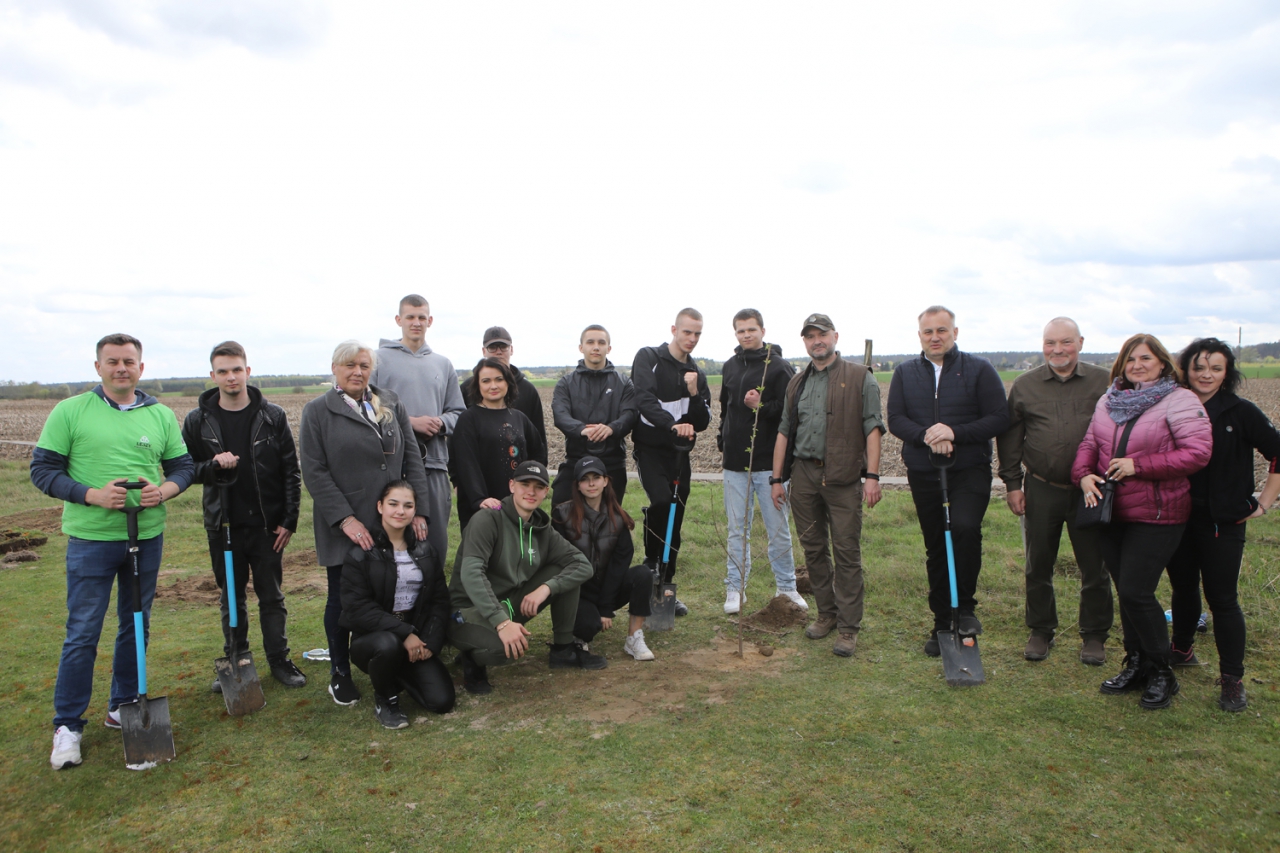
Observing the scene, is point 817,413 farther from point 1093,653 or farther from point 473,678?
point 473,678

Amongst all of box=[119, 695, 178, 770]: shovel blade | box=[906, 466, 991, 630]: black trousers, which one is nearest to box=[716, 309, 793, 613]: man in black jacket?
box=[906, 466, 991, 630]: black trousers

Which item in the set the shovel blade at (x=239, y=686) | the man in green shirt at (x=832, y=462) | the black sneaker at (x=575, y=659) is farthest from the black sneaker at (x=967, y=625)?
the shovel blade at (x=239, y=686)

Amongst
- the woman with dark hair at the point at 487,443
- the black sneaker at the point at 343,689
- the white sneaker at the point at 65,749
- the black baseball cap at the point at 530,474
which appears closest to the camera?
the white sneaker at the point at 65,749

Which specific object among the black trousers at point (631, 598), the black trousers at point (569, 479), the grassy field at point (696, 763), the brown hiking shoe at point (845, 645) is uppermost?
the black trousers at point (569, 479)

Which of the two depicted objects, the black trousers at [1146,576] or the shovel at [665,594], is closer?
the black trousers at [1146,576]

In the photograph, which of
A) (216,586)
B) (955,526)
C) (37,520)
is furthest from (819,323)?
(37,520)

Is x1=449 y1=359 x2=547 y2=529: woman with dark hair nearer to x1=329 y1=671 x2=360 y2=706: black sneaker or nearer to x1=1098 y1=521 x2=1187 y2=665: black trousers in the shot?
x1=329 y1=671 x2=360 y2=706: black sneaker

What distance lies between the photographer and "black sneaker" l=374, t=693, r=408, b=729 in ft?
13.9

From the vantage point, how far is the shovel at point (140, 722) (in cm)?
384

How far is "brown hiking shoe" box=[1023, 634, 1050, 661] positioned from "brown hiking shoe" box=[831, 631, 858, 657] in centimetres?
110

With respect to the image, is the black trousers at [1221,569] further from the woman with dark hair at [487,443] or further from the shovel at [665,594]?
the woman with dark hair at [487,443]

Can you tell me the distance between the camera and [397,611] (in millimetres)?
4555

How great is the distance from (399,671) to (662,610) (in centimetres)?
217

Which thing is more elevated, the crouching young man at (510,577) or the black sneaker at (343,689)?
the crouching young man at (510,577)
